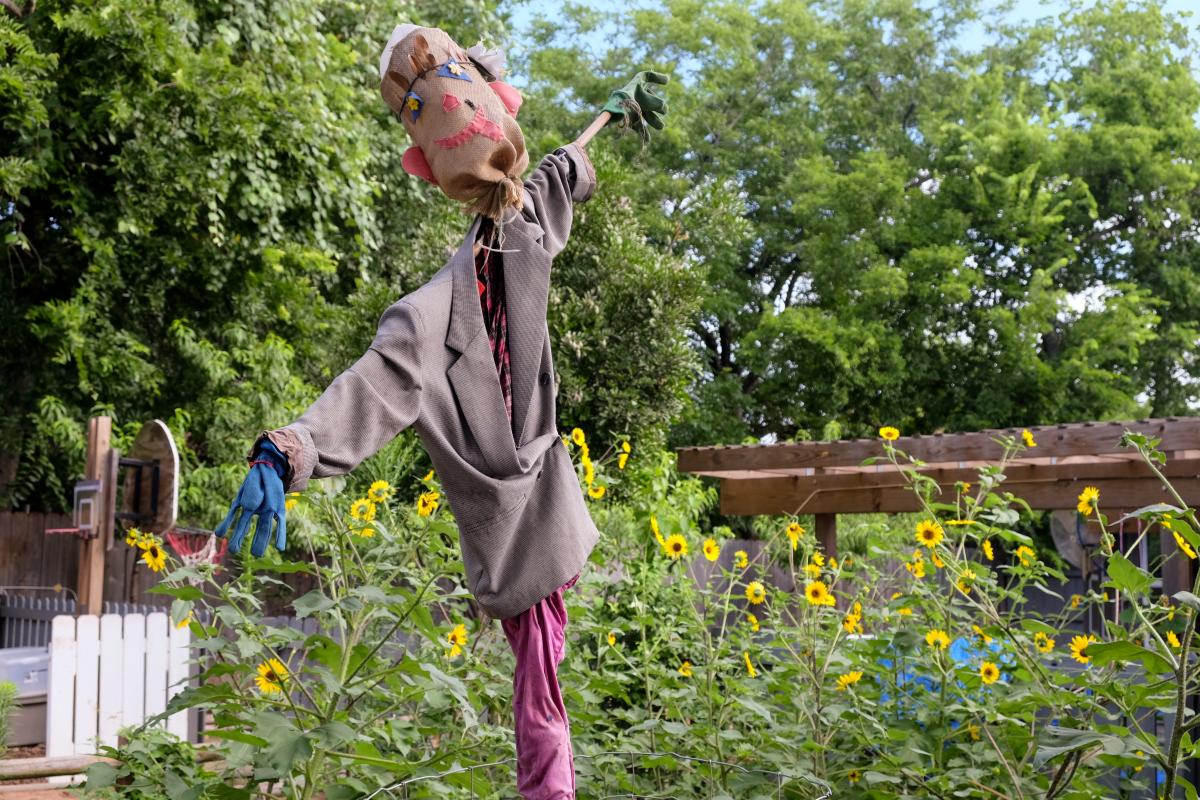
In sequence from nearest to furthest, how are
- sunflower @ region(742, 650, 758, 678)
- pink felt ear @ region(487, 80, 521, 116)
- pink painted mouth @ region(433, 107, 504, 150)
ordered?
pink painted mouth @ region(433, 107, 504, 150) < pink felt ear @ region(487, 80, 521, 116) < sunflower @ region(742, 650, 758, 678)

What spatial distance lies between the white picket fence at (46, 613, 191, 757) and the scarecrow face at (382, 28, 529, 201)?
4.72 meters

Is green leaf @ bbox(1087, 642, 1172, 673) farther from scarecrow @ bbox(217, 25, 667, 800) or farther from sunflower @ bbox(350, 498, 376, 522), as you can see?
sunflower @ bbox(350, 498, 376, 522)

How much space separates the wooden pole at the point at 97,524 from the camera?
6852 millimetres

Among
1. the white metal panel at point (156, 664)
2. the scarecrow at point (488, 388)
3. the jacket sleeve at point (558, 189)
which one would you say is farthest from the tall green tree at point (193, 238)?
the scarecrow at point (488, 388)

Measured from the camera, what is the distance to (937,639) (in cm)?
304

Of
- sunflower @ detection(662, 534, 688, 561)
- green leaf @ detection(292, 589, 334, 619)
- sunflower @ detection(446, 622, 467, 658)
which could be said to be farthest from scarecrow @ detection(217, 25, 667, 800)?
sunflower @ detection(662, 534, 688, 561)

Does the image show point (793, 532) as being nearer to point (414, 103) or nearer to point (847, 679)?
point (847, 679)

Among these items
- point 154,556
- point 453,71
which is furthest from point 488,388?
point 154,556

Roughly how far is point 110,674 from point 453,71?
5089 millimetres

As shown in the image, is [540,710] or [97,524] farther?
[97,524]

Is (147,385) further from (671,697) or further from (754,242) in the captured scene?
(754,242)

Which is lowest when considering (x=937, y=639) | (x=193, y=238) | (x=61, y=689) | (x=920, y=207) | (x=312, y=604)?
(x=61, y=689)

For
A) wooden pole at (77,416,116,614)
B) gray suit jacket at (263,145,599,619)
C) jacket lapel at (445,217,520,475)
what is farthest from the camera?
wooden pole at (77,416,116,614)

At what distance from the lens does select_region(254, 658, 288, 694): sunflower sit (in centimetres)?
267
